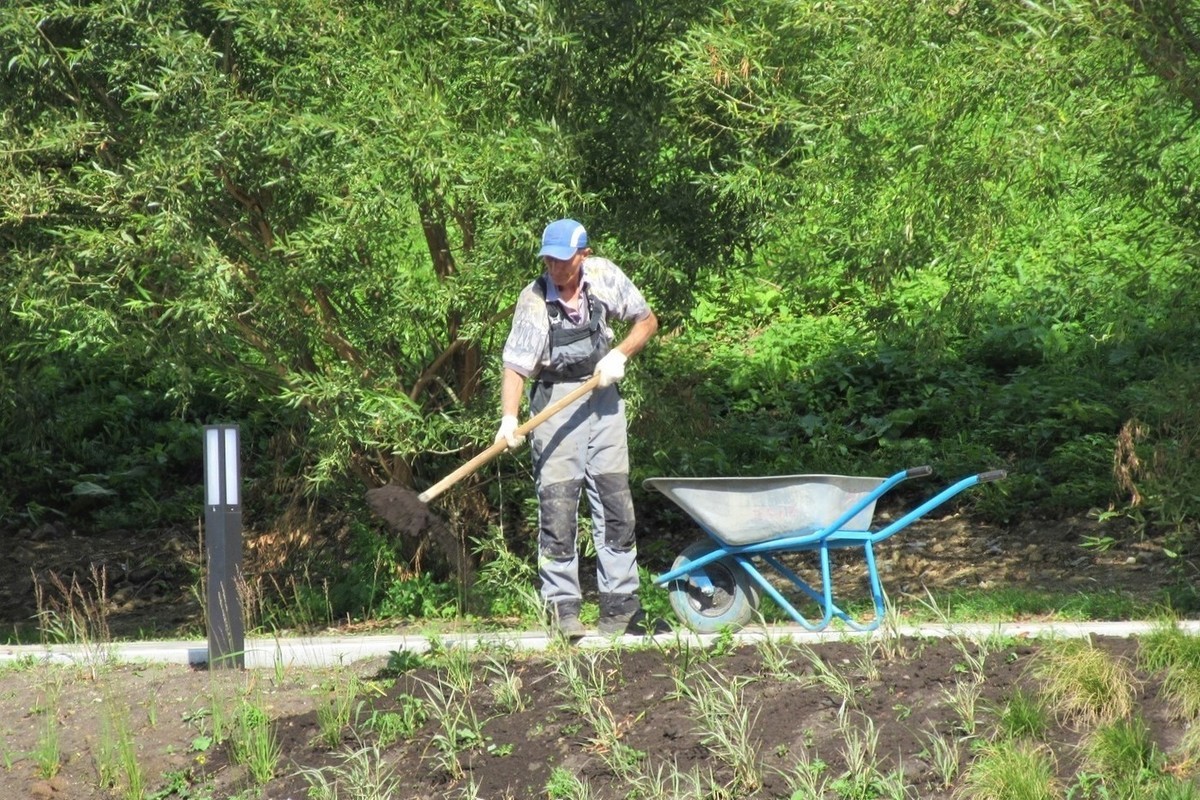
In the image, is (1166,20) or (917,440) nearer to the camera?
(1166,20)

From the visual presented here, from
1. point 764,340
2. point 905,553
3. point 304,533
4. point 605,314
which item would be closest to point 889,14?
point 605,314

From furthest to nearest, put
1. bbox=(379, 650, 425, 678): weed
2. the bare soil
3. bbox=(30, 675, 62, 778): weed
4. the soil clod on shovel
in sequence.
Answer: the soil clod on shovel
bbox=(379, 650, 425, 678): weed
bbox=(30, 675, 62, 778): weed
the bare soil

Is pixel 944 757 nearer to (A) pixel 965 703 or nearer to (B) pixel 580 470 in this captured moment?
(A) pixel 965 703

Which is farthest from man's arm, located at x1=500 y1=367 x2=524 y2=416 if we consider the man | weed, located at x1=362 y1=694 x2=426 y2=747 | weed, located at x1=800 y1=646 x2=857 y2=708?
weed, located at x1=800 y1=646 x2=857 y2=708

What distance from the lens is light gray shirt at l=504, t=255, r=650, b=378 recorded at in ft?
20.9

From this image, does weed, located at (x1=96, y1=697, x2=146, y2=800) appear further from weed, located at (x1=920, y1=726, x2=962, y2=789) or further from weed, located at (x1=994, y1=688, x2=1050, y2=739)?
weed, located at (x1=994, y1=688, x2=1050, y2=739)

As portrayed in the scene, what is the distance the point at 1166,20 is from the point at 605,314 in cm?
275

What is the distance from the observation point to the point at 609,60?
304 inches

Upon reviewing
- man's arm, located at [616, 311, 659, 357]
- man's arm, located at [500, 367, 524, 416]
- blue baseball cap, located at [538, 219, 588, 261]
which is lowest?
man's arm, located at [500, 367, 524, 416]

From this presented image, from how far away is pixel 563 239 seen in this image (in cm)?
618

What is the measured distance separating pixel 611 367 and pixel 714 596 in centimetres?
115

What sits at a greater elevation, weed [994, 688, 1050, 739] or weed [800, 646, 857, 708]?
weed [800, 646, 857, 708]

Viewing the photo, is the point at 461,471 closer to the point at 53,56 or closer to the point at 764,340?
the point at 53,56

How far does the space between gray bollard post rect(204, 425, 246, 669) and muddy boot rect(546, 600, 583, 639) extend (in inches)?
52.1
